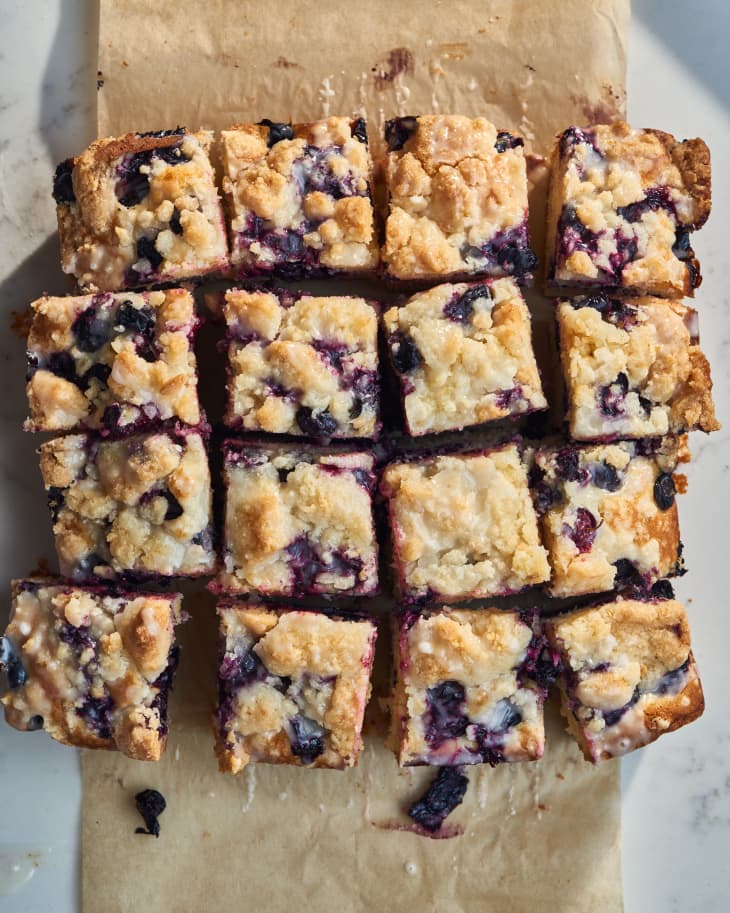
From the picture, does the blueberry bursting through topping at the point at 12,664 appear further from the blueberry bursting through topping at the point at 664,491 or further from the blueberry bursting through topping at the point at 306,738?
the blueberry bursting through topping at the point at 664,491

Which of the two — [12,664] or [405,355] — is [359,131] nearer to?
[405,355]

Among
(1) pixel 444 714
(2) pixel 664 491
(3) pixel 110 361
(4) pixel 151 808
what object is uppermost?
(3) pixel 110 361

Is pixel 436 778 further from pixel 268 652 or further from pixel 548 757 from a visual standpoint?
pixel 268 652

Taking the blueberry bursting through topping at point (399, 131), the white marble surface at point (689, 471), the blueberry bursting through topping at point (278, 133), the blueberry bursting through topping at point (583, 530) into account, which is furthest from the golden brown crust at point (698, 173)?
the blueberry bursting through topping at point (278, 133)

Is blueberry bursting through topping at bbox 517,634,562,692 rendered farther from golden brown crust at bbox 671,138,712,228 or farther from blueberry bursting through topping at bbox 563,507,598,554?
golden brown crust at bbox 671,138,712,228

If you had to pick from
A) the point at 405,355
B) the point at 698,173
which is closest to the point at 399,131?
the point at 405,355

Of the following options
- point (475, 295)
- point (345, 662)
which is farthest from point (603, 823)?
point (475, 295)
